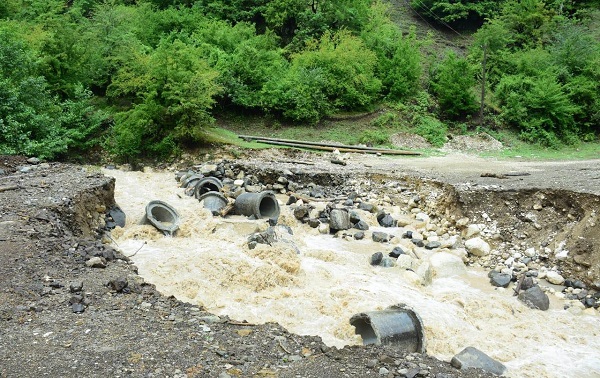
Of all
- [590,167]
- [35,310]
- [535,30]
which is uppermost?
[535,30]

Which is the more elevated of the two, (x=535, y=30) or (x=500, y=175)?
(x=535, y=30)

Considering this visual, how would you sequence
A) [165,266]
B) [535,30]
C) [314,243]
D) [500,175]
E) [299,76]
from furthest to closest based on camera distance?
[535,30]
[299,76]
[500,175]
[314,243]
[165,266]

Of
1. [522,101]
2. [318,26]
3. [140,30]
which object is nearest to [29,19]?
[140,30]

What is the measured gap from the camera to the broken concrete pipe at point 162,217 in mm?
12039

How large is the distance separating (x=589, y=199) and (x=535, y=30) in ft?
77.9

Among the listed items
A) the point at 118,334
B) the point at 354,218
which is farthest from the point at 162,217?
the point at 118,334

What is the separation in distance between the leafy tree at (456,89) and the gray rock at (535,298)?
57.9ft

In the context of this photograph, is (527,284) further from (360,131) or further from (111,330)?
(360,131)

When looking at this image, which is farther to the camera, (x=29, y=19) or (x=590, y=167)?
(x=29, y=19)

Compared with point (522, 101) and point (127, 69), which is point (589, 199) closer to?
point (522, 101)

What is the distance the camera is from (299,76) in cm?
2472

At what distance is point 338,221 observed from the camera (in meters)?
13.1

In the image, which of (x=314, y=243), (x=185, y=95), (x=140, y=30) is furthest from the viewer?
(x=140, y=30)

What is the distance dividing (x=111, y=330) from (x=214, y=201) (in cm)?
780
